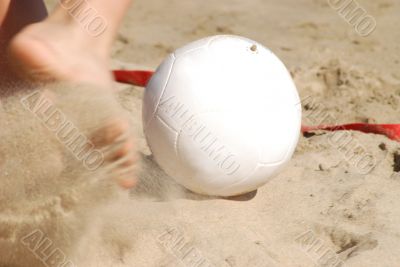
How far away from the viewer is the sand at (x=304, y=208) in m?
2.38

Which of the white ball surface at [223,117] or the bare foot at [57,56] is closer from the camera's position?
the bare foot at [57,56]

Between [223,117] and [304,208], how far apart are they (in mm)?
534

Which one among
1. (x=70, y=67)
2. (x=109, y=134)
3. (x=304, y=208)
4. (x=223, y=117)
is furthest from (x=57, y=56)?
(x=304, y=208)

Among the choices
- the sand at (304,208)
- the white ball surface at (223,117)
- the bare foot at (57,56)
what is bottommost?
the sand at (304,208)

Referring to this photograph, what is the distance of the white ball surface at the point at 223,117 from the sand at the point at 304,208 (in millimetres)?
150

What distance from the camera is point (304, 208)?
272 centimetres

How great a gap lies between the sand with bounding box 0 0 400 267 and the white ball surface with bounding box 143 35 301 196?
0.15 metres

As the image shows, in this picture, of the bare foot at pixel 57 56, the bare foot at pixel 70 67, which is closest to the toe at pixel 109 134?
the bare foot at pixel 70 67

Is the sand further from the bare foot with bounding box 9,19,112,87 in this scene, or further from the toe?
the bare foot with bounding box 9,19,112,87

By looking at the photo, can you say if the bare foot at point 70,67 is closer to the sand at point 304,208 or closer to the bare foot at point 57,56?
the bare foot at point 57,56

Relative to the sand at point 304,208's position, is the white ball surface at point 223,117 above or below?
above

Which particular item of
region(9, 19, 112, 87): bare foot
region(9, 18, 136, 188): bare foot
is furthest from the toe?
region(9, 19, 112, 87): bare foot

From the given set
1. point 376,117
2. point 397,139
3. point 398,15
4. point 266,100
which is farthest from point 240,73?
point 398,15

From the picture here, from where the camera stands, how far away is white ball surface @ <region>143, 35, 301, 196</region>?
98.2 inches
